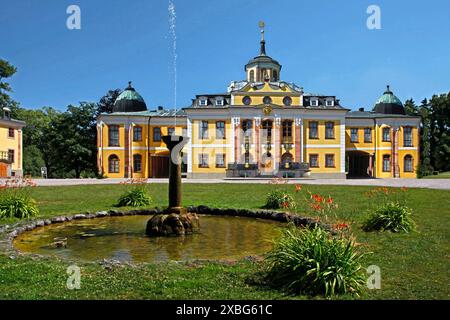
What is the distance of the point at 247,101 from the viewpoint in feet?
140

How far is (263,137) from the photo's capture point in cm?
4256

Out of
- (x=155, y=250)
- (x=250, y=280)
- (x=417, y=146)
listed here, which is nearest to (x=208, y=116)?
(x=417, y=146)

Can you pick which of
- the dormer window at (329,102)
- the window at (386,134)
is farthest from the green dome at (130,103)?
the window at (386,134)

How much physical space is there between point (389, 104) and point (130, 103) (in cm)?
3041

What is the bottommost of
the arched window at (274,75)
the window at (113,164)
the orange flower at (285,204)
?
the orange flower at (285,204)

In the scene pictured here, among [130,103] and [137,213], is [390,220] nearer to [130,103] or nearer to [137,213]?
[137,213]

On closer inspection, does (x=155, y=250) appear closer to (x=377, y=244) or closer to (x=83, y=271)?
(x=83, y=271)

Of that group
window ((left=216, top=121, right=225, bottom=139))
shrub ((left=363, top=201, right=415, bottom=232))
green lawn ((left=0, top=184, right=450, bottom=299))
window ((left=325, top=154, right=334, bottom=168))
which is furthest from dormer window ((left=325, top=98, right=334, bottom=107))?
green lawn ((left=0, top=184, right=450, bottom=299))

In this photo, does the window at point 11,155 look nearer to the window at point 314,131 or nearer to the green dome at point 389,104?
the window at point 314,131

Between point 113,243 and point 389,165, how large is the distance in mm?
41481

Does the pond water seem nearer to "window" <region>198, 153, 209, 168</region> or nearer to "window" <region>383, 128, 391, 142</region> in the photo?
"window" <region>198, 153, 209, 168</region>

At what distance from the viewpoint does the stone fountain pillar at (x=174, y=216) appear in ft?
32.2

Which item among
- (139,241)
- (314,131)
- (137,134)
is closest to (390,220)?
(139,241)

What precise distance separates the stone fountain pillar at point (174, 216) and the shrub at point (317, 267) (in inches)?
173
